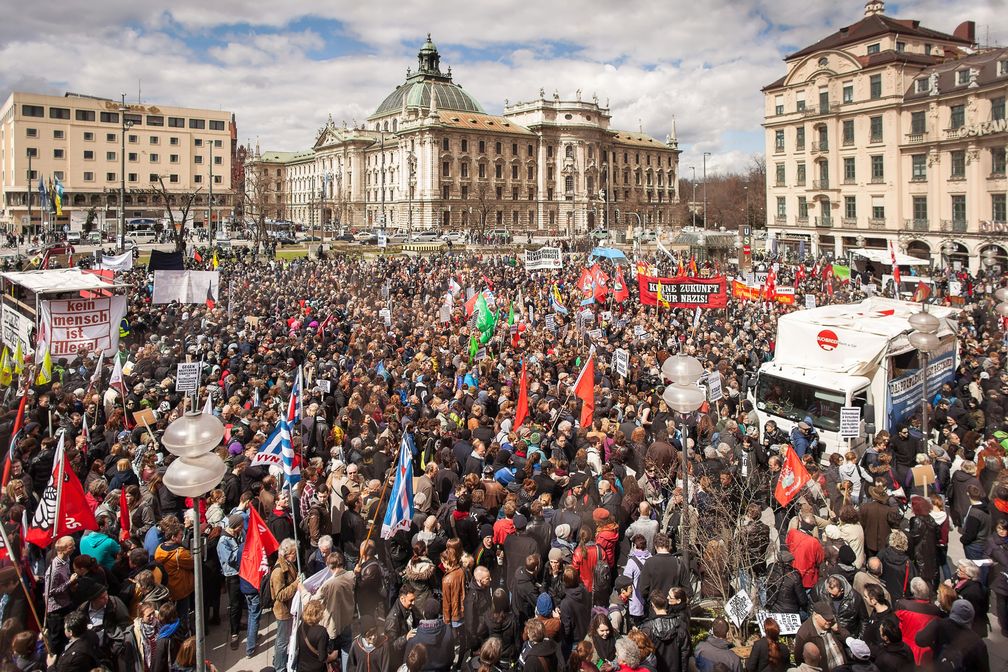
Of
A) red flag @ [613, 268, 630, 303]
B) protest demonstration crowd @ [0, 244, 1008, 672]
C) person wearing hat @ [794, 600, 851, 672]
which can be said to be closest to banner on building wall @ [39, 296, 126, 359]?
protest demonstration crowd @ [0, 244, 1008, 672]

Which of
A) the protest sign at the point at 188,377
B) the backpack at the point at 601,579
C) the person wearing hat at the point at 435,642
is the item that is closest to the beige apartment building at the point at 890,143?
the backpack at the point at 601,579

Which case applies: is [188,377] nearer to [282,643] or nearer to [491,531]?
[282,643]

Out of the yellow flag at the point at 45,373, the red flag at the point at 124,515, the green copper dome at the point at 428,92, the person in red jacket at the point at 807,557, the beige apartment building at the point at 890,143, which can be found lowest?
the person in red jacket at the point at 807,557

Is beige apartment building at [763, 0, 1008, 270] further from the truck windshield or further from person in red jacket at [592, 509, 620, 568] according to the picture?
person in red jacket at [592, 509, 620, 568]

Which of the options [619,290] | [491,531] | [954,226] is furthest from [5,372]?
[954,226]

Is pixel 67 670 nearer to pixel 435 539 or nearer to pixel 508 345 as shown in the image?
pixel 435 539

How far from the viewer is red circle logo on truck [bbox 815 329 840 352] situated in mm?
13398

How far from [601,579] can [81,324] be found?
14643mm

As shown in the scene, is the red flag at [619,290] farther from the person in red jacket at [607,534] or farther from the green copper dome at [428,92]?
the green copper dome at [428,92]

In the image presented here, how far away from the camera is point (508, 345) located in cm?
2084

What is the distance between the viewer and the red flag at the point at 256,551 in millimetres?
7418

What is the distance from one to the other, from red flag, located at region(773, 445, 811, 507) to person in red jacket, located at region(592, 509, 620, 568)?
2708mm

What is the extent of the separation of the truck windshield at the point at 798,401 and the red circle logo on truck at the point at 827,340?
1014 millimetres

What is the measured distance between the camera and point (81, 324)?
1678cm
